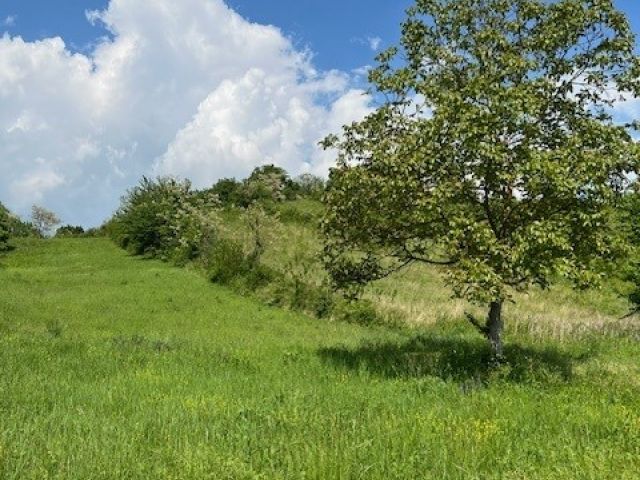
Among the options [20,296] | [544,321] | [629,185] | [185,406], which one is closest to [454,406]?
[185,406]

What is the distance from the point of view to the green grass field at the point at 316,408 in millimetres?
7457

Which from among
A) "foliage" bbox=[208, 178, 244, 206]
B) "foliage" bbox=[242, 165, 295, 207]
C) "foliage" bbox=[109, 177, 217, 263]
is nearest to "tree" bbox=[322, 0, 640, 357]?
"foliage" bbox=[109, 177, 217, 263]

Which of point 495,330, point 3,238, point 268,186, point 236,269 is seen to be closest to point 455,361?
point 495,330

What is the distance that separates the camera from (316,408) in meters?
10.9

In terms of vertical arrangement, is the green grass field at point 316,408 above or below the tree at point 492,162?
below

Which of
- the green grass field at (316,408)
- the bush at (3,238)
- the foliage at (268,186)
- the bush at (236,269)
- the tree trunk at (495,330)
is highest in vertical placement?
the foliage at (268,186)

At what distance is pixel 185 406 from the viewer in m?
10.9

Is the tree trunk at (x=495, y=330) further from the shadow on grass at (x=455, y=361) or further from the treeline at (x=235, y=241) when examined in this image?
the treeline at (x=235, y=241)

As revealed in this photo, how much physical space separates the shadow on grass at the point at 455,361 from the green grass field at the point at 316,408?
0.08 metres

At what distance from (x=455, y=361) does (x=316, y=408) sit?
702 centimetres

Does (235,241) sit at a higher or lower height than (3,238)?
lower

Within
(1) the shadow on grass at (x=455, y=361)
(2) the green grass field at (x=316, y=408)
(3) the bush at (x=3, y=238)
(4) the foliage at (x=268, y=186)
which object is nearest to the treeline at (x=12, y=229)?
(3) the bush at (x=3, y=238)

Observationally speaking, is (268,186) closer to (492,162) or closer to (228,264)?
(228,264)

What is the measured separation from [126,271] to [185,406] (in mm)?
45210
